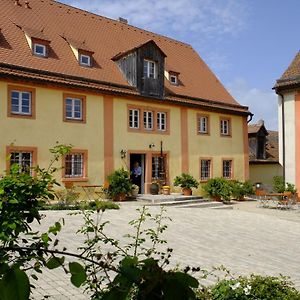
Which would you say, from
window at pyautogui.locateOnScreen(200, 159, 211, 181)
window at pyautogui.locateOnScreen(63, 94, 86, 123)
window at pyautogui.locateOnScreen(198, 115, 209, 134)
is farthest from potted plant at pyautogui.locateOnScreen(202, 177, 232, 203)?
window at pyautogui.locateOnScreen(63, 94, 86, 123)

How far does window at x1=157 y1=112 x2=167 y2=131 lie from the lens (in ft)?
76.8

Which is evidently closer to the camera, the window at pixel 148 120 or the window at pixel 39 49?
the window at pixel 39 49

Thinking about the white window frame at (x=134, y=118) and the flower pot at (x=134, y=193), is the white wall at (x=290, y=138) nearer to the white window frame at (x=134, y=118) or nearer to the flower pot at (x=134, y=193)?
the white window frame at (x=134, y=118)

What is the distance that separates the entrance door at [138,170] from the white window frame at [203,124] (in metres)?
4.51

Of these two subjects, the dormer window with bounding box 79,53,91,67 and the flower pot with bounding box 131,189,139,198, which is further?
the dormer window with bounding box 79,53,91,67

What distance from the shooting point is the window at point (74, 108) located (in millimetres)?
19781

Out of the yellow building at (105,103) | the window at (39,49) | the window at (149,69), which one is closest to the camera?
the yellow building at (105,103)

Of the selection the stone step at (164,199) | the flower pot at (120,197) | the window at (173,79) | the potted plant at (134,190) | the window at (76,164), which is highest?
the window at (173,79)

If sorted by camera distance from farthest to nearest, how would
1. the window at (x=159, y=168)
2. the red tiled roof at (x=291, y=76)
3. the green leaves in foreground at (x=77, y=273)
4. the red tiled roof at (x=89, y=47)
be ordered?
the red tiled roof at (x=291, y=76)
the window at (x=159, y=168)
the red tiled roof at (x=89, y=47)
the green leaves in foreground at (x=77, y=273)

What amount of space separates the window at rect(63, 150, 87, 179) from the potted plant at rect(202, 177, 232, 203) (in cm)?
698

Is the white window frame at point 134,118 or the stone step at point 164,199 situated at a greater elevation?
the white window frame at point 134,118

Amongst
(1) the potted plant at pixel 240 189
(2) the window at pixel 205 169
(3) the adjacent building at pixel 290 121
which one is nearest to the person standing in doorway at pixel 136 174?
(2) the window at pixel 205 169

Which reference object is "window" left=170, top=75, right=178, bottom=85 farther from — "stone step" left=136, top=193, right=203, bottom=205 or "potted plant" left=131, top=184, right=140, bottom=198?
"stone step" left=136, top=193, right=203, bottom=205

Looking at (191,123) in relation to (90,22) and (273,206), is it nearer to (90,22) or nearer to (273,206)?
(273,206)
